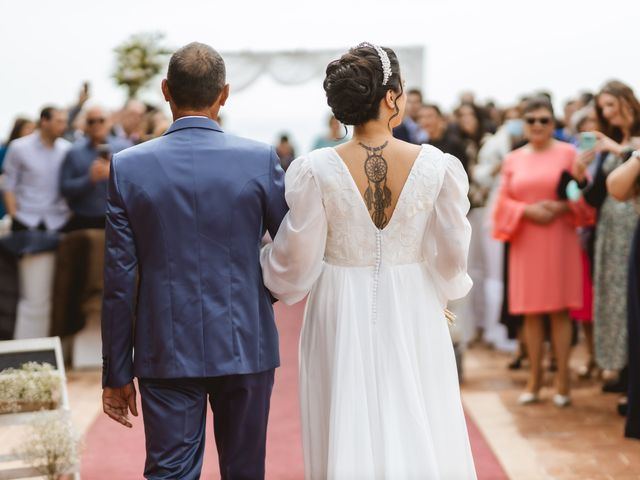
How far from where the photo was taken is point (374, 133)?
3033mm

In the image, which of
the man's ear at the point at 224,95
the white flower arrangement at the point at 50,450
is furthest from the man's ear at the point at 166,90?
the white flower arrangement at the point at 50,450

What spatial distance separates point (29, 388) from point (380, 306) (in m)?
1.54

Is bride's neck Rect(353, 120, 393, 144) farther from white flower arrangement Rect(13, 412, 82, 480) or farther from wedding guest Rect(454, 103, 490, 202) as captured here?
wedding guest Rect(454, 103, 490, 202)

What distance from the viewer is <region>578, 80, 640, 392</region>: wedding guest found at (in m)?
5.34

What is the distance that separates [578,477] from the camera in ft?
14.4

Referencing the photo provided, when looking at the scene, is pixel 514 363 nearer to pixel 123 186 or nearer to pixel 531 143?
pixel 531 143

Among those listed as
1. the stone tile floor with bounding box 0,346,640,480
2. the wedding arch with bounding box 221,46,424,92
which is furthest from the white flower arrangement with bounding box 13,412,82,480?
the wedding arch with bounding box 221,46,424,92

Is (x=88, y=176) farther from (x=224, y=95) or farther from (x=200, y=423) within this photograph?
(x=200, y=423)

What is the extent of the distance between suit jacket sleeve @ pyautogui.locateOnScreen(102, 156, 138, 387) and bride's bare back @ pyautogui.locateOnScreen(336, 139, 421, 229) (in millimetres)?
Answer: 718

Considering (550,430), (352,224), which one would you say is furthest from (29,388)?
(550,430)

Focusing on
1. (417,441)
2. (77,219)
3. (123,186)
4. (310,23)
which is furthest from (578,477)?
(310,23)

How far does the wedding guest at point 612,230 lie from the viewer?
534 cm

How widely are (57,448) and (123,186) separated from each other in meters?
0.99

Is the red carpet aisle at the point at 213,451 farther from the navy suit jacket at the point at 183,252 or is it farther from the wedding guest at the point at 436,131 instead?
the wedding guest at the point at 436,131
